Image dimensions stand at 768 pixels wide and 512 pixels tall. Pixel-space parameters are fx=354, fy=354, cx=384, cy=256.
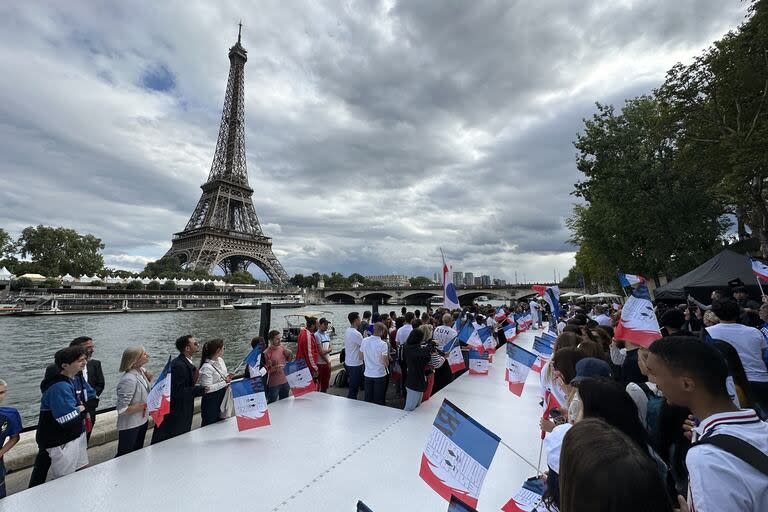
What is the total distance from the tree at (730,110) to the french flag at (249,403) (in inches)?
598

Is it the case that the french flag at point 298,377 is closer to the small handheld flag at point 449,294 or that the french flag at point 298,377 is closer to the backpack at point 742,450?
the backpack at point 742,450

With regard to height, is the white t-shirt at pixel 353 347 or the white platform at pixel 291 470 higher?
A: the white t-shirt at pixel 353 347

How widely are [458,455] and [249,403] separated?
287 centimetres

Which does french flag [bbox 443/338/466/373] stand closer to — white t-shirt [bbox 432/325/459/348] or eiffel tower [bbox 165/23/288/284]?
white t-shirt [bbox 432/325/459/348]

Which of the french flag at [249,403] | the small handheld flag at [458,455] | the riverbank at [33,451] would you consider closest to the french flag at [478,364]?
the french flag at [249,403]

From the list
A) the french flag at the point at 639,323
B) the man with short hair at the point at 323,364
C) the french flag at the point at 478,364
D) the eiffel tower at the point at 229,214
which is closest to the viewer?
the french flag at the point at 639,323

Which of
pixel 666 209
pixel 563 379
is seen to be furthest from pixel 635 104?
pixel 563 379

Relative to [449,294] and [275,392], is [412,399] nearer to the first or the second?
[275,392]

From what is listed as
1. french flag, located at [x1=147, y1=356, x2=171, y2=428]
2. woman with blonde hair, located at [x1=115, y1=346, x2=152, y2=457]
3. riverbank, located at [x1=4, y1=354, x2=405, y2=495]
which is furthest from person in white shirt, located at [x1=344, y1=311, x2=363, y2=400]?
woman with blonde hair, located at [x1=115, y1=346, x2=152, y2=457]

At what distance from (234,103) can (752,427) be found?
84365 mm

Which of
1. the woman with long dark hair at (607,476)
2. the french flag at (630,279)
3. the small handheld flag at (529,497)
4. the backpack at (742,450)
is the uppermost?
the french flag at (630,279)

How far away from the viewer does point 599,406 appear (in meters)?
1.75

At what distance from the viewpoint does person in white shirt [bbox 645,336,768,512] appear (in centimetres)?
119

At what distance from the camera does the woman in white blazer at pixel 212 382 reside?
4.37 meters
